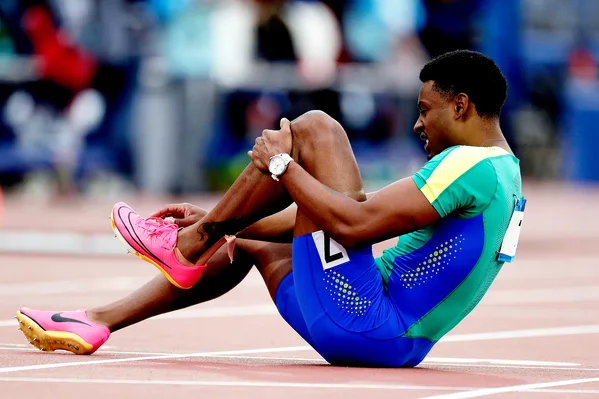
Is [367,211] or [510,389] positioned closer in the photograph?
[510,389]

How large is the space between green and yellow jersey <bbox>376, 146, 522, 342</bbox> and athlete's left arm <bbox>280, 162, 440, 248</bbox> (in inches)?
2.5

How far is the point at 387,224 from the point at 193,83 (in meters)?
16.5

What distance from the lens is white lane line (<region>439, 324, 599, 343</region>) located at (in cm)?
797

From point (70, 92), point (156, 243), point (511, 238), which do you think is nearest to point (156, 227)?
point (156, 243)

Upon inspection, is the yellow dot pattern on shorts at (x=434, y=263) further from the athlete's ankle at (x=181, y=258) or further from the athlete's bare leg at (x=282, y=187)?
the athlete's ankle at (x=181, y=258)

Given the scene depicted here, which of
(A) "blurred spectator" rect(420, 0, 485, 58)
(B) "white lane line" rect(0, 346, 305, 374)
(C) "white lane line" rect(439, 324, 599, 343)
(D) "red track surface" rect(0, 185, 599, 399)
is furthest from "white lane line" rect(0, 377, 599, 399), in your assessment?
(A) "blurred spectator" rect(420, 0, 485, 58)

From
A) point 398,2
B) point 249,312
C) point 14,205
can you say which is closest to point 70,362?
point 249,312

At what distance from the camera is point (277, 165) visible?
18.6 feet

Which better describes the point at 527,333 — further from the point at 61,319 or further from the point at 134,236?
the point at 61,319

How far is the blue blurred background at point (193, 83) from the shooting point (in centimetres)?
2038

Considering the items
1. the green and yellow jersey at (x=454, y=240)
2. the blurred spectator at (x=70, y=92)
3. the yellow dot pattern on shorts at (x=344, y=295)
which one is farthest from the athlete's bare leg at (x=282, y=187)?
the blurred spectator at (x=70, y=92)

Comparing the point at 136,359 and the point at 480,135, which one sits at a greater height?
the point at 480,135

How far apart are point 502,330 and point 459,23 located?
55.8 feet

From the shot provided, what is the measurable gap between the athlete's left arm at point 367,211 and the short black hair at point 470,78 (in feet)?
1.61
